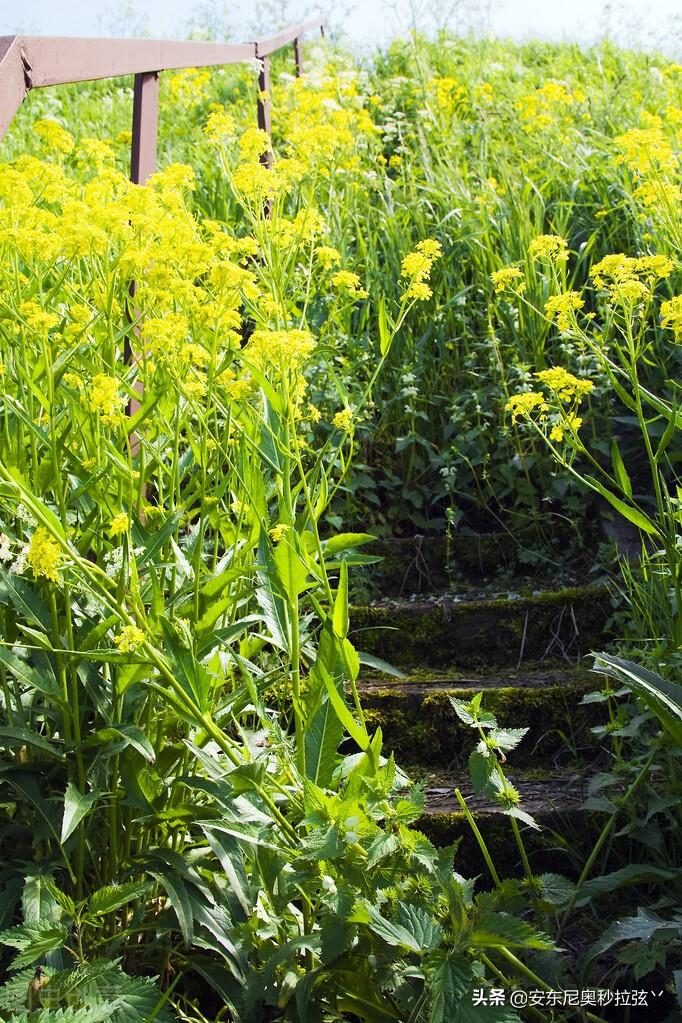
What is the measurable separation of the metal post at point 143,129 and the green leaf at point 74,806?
171cm

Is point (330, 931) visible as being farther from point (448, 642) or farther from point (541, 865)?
point (448, 642)

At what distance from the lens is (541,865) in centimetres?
213

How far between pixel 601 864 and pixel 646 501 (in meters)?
1.24

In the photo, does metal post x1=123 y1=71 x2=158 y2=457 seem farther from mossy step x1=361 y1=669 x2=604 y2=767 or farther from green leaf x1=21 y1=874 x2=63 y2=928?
green leaf x1=21 y1=874 x2=63 y2=928

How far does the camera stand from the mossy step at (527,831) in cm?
212

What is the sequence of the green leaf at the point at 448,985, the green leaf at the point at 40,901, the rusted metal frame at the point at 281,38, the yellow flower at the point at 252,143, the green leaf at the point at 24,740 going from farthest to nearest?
1. the rusted metal frame at the point at 281,38
2. the yellow flower at the point at 252,143
3. the green leaf at the point at 24,740
4. the green leaf at the point at 40,901
5. the green leaf at the point at 448,985

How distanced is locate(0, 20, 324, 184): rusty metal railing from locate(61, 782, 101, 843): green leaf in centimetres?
105

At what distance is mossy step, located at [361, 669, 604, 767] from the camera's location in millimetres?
2418

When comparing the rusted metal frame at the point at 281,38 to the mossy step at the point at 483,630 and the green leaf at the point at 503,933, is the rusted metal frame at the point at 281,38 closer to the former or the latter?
the mossy step at the point at 483,630

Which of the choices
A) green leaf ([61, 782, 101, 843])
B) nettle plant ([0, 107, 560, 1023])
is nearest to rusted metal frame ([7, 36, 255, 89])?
nettle plant ([0, 107, 560, 1023])

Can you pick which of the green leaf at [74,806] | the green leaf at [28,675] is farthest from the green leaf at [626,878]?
the green leaf at [28,675]

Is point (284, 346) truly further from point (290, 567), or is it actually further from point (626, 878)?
point (626, 878)

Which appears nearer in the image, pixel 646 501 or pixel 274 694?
pixel 274 694

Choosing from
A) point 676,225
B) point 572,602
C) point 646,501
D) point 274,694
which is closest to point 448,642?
point 572,602
